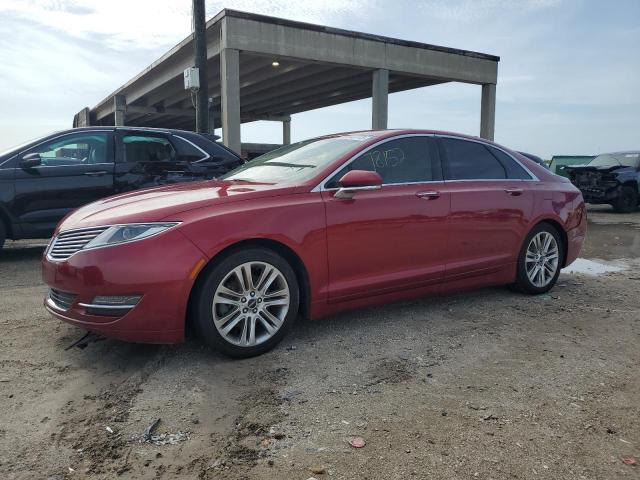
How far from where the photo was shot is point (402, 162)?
4.29 meters

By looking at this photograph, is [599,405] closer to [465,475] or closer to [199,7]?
[465,475]

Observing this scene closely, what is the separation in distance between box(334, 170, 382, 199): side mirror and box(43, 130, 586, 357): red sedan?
10 mm

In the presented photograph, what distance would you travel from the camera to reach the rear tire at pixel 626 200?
1377 centimetres

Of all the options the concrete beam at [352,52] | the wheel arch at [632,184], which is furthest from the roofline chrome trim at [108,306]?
the wheel arch at [632,184]

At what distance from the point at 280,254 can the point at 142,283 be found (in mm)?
925

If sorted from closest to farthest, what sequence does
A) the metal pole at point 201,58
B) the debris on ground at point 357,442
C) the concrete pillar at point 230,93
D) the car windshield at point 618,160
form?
the debris on ground at point 357,442, the metal pole at point 201,58, the car windshield at point 618,160, the concrete pillar at point 230,93

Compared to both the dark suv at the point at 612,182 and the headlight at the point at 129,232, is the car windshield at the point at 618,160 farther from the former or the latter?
the headlight at the point at 129,232

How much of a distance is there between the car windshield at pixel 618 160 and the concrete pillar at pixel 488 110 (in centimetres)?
777

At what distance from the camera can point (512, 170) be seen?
16.5 feet

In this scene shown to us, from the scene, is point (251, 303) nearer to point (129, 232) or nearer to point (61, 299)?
point (129, 232)

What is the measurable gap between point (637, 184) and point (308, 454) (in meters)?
14.5

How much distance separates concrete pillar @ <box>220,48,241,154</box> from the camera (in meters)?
15.5

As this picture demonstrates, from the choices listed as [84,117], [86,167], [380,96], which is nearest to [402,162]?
[86,167]

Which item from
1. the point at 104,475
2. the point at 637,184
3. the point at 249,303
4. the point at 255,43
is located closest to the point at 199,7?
the point at 255,43
